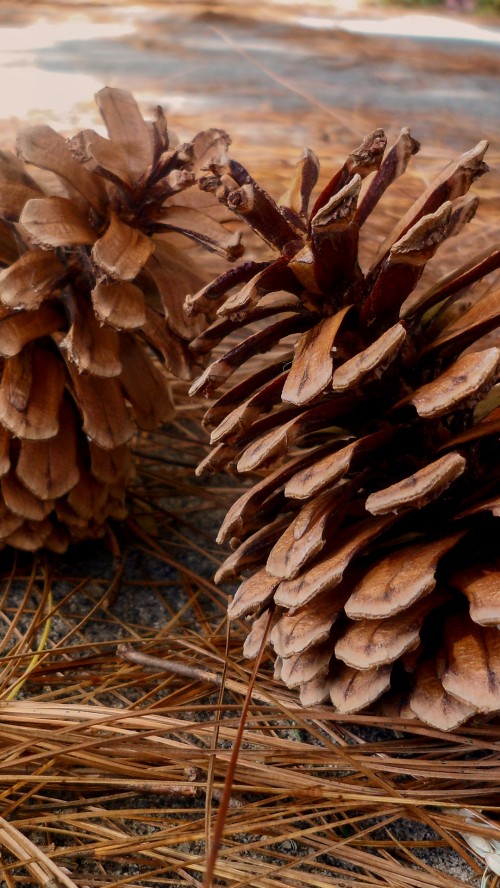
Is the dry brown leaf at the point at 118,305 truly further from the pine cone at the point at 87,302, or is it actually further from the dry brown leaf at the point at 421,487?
the dry brown leaf at the point at 421,487

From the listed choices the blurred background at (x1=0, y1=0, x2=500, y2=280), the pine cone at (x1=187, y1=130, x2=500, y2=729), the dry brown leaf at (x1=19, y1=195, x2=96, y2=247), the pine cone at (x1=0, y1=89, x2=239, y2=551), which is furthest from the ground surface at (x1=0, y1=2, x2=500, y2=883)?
the dry brown leaf at (x1=19, y1=195, x2=96, y2=247)

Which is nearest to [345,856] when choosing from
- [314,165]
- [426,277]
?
[314,165]

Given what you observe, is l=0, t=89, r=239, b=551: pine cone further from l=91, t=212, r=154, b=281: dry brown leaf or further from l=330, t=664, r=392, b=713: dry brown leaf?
l=330, t=664, r=392, b=713: dry brown leaf

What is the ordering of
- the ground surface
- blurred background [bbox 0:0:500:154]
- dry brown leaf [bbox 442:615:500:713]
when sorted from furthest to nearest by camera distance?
1. blurred background [bbox 0:0:500:154]
2. the ground surface
3. dry brown leaf [bbox 442:615:500:713]

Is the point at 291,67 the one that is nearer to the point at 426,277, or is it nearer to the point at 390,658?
the point at 426,277

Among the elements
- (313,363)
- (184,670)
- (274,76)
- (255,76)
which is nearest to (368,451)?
(313,363)

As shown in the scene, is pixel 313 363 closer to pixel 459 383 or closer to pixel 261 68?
pixel 459 383
